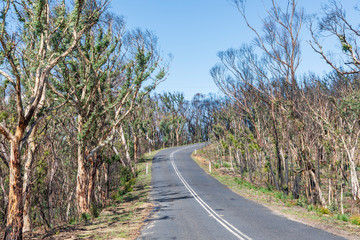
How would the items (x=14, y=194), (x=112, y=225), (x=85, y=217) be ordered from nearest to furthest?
(x=14, y=194) < (x=112, y=225) < (x=85, y=217)

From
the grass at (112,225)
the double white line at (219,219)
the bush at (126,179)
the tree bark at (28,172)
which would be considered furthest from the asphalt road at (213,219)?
the tree bark at (28,172)

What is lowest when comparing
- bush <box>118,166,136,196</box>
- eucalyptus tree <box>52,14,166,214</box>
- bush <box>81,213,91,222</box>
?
bush <box>81,213,91,222</box>

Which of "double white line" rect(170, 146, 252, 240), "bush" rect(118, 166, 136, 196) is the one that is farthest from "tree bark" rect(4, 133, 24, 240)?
"bush" rect(118, 166, 136, 196)

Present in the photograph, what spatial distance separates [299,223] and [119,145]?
21.4 metres

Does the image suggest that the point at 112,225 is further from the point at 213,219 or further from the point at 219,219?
the point at 219,219

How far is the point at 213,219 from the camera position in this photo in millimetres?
11680

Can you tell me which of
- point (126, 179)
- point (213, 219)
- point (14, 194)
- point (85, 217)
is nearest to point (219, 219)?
point (213, 219)

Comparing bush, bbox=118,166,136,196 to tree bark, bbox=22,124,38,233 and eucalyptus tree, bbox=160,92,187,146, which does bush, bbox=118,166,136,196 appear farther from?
eucalyptus tree, bbox=160,92,187,146

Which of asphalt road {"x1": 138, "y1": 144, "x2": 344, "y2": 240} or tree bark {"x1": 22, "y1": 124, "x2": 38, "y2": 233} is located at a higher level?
tree bark {"x1": 22, "y1": 124, "x2": 38, "y2": 233}

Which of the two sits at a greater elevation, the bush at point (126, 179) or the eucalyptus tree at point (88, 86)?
the eucalyptus tree at point (88, 86)

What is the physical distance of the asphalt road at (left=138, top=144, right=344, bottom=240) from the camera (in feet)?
29.7

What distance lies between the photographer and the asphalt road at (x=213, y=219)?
9062mm

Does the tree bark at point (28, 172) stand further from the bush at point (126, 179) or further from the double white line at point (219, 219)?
the bush at point (126, 179)

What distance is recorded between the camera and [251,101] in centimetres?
2594
